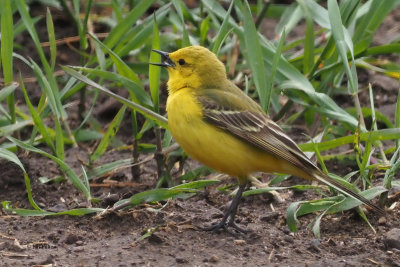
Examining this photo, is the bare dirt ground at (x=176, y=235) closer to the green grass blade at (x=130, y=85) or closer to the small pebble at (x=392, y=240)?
the small pebble at (x=392, y=240)

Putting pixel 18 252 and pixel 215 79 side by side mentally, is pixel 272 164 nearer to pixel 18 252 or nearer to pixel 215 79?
pixel 215 79

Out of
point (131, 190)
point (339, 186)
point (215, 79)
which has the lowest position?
point (131, 190)

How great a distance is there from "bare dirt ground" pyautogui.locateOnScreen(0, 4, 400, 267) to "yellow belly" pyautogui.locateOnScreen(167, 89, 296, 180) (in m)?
0.36

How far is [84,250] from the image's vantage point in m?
4.38

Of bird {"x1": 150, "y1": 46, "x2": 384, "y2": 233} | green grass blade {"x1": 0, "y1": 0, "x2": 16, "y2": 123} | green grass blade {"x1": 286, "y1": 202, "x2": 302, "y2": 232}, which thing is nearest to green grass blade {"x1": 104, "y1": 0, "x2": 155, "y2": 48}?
green grass blade {"x1": 0, "y1": 0, "x2": 16, "y2": 123}

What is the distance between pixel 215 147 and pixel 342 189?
0.76 m

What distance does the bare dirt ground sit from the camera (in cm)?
429

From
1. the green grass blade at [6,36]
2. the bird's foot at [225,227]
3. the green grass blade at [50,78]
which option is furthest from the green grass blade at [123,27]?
the bird's foot at [225,227]

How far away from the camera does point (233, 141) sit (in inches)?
193

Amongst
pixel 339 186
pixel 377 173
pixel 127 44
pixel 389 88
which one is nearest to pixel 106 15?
pixel 127 44

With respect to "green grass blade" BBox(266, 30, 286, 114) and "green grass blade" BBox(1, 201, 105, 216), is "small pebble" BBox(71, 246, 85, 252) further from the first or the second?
"green grass blade" BBox(266, 30, 286, 114)

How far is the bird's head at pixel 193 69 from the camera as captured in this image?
17.4ft

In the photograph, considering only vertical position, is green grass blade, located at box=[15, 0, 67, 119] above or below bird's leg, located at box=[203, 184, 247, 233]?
above

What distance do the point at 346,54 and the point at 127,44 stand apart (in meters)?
1.56
